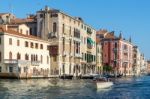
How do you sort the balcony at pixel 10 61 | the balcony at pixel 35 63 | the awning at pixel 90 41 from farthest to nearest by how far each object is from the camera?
the awning at pixel 90 41
the balcony at pixel 35 63
the balcony at pixel 10 61

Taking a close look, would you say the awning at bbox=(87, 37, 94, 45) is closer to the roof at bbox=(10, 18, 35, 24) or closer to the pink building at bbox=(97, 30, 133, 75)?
the roof at bbox=(10, 18, 35, 24)

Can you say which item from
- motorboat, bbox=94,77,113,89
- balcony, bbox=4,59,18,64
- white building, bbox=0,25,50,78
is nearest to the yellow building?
white building, bbox=0,25,50,78

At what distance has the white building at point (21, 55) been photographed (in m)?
56.0

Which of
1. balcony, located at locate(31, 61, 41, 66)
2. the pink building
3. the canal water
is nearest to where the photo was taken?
the canal water

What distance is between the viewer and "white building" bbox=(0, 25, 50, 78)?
56.0 metres

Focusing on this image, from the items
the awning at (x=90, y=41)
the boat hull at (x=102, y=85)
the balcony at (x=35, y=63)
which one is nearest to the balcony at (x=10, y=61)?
the balcony at (x=35, y=63)

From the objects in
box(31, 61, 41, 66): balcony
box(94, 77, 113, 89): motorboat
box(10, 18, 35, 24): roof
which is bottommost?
box(94, 77, 113, 89): motorboat

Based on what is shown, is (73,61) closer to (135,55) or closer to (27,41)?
(27,41)

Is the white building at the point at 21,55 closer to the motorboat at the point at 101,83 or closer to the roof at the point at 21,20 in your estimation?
the roof at the point at 21,20

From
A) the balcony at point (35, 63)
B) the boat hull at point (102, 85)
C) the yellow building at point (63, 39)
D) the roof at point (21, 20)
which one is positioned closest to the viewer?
the boat hull at point (102, 85)

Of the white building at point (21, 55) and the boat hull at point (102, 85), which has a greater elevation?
the white building at point (21, 55)

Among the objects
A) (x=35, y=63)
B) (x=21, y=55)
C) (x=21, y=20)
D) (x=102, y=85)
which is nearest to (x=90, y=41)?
(x=21, y=20)

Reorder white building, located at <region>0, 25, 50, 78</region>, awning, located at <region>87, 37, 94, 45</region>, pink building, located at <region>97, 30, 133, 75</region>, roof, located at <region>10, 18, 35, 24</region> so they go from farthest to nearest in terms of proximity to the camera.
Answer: pink building, located at <region>97, 30, 133, 75</region>, awning, located at <region>87, 37, 94, 45</region>, roof, located at <region>10, 18, 35, 24</region>, white building, located at <region>0, 25, 50, 78</region>

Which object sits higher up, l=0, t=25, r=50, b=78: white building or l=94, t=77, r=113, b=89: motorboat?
l=0, t=25, r=50, b=78: white building
